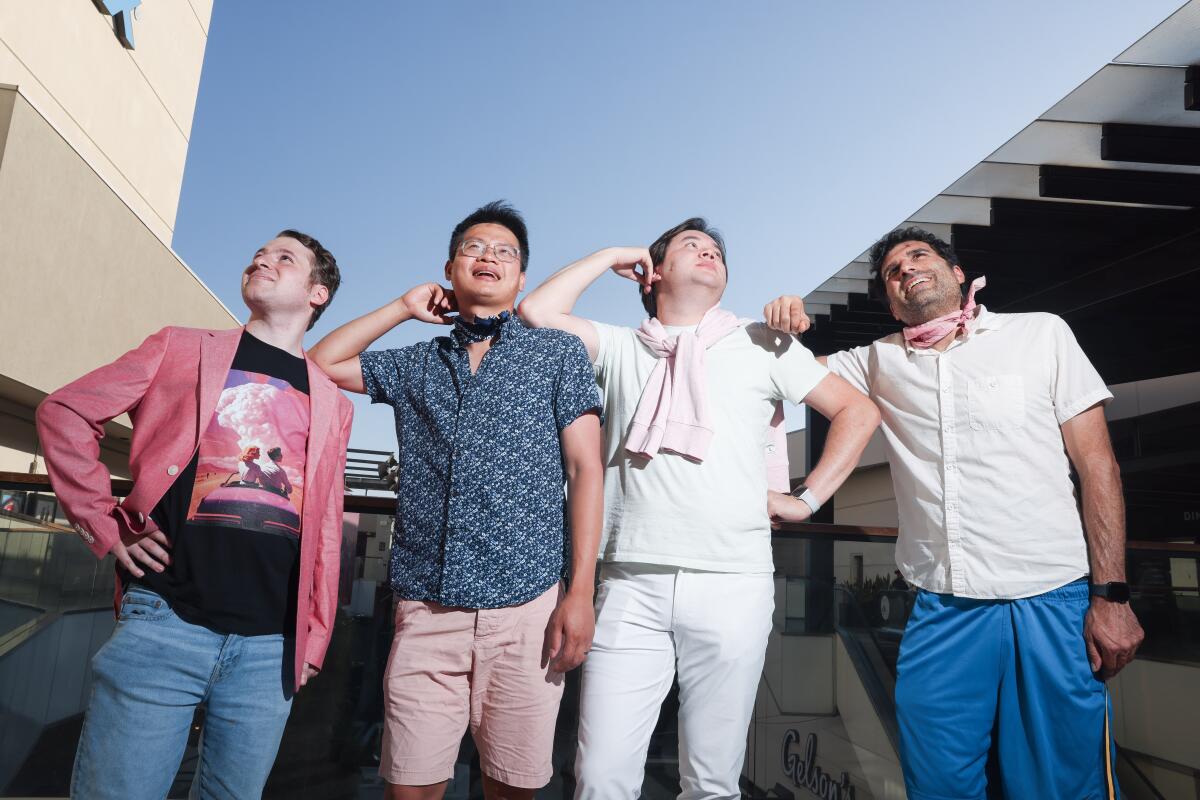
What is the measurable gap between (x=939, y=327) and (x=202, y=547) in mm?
2009

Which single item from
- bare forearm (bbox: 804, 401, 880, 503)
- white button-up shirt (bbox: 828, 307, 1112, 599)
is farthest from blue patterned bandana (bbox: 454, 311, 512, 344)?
white button-up shirt (bbox: 828, 307, 1112, 599)

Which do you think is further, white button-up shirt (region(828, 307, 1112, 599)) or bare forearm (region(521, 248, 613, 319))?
bare forearm (region(521, 248, 613, 319))

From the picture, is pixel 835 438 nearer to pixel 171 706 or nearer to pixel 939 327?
pixel 939 327

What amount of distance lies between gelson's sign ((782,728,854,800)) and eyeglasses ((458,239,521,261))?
2194 millimetres

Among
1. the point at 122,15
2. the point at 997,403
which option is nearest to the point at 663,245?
the point at 997,403

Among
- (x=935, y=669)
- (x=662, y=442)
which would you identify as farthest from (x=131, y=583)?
(x=935, y=669)

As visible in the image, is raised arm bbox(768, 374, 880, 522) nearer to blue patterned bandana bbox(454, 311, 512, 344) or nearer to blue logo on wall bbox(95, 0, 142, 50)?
blue patterned bandana bbox(454, 311, 512, 344)

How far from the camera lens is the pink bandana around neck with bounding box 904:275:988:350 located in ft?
7.71

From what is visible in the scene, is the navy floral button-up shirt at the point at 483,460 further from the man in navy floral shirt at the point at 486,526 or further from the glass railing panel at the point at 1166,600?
the glass railing panel at the point at 1166,600

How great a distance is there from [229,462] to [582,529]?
0.80m

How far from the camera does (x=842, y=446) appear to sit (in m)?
2.19

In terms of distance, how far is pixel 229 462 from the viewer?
180cm

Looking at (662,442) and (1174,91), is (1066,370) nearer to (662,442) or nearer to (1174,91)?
(662,442)

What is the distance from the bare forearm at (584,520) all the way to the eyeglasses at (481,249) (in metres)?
0.60
